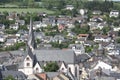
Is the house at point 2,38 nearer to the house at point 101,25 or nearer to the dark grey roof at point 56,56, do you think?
the house at point 101,25

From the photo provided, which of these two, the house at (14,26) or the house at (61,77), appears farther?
the house at (14,26)

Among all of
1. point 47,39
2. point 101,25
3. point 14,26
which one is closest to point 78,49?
point 47,39

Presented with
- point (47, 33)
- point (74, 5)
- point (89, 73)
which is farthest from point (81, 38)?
point (74, 5)

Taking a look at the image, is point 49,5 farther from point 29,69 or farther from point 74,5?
point 29,69

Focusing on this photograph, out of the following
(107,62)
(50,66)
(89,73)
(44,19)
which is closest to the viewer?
(50,66)

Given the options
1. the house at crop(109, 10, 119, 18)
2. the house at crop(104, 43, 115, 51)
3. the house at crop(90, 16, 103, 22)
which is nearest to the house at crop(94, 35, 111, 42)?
the house at crop(104, 43, 115, 51)

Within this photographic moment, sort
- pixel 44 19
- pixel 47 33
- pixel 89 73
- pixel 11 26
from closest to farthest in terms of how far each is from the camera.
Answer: pixel 89 73
pixel 47 33
pixel 11 26
pixel 44 19

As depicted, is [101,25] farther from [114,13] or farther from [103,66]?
[103,66]

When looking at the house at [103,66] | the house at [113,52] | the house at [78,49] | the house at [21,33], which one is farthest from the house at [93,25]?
the house at [103,66]
